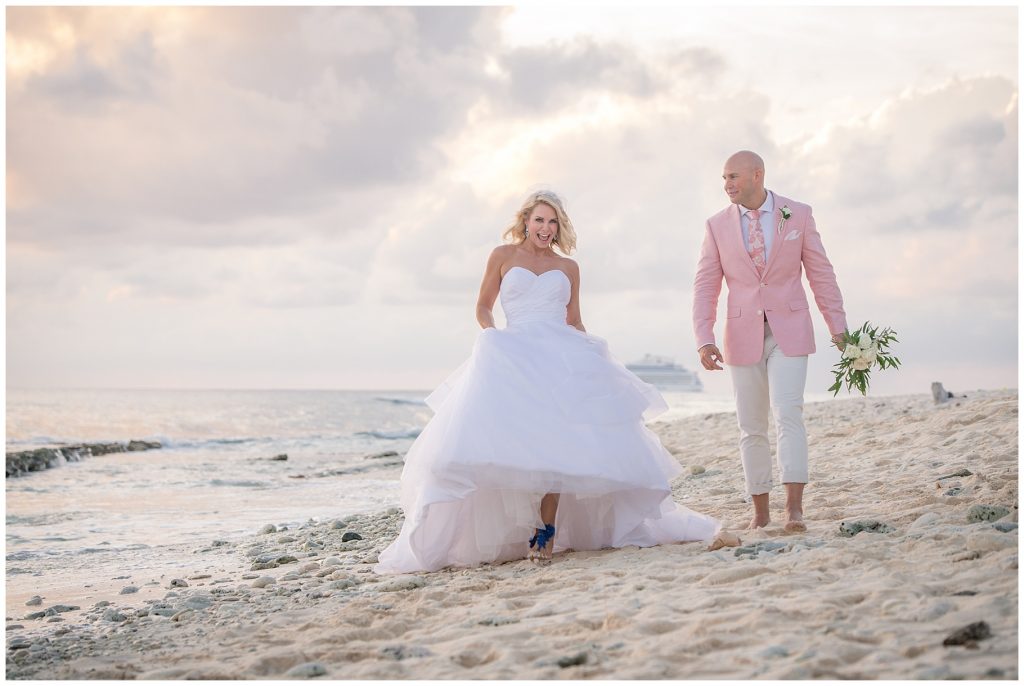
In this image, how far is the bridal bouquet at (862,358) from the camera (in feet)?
17.3

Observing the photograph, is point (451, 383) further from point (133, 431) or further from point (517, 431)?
point (133, 431)

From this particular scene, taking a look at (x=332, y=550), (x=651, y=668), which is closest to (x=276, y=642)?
(x=651, y=668)

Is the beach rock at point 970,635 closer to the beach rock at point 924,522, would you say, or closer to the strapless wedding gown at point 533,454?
the beach rock at point 924,522

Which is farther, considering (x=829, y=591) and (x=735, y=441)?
(x=735, y=441)

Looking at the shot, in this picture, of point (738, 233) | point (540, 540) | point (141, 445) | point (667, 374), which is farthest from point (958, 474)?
point (667, 374)

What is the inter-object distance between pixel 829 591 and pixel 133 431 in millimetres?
27068

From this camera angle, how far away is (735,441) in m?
11.4

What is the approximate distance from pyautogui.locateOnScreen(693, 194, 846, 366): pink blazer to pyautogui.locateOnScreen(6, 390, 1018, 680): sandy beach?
3.48 ft

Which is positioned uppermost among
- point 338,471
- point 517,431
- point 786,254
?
point 786,254

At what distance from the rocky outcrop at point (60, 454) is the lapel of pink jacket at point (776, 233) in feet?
47.0

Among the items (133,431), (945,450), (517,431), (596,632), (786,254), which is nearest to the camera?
(596,632)

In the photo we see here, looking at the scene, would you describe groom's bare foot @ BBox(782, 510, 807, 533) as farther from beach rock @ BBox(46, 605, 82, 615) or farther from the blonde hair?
beach rock @ BBox(46, 605, 82, 615)

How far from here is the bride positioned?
4.82 meters

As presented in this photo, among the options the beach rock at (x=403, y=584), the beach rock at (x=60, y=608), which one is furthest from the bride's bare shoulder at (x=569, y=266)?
the beach rock at (x=60, y=608)
